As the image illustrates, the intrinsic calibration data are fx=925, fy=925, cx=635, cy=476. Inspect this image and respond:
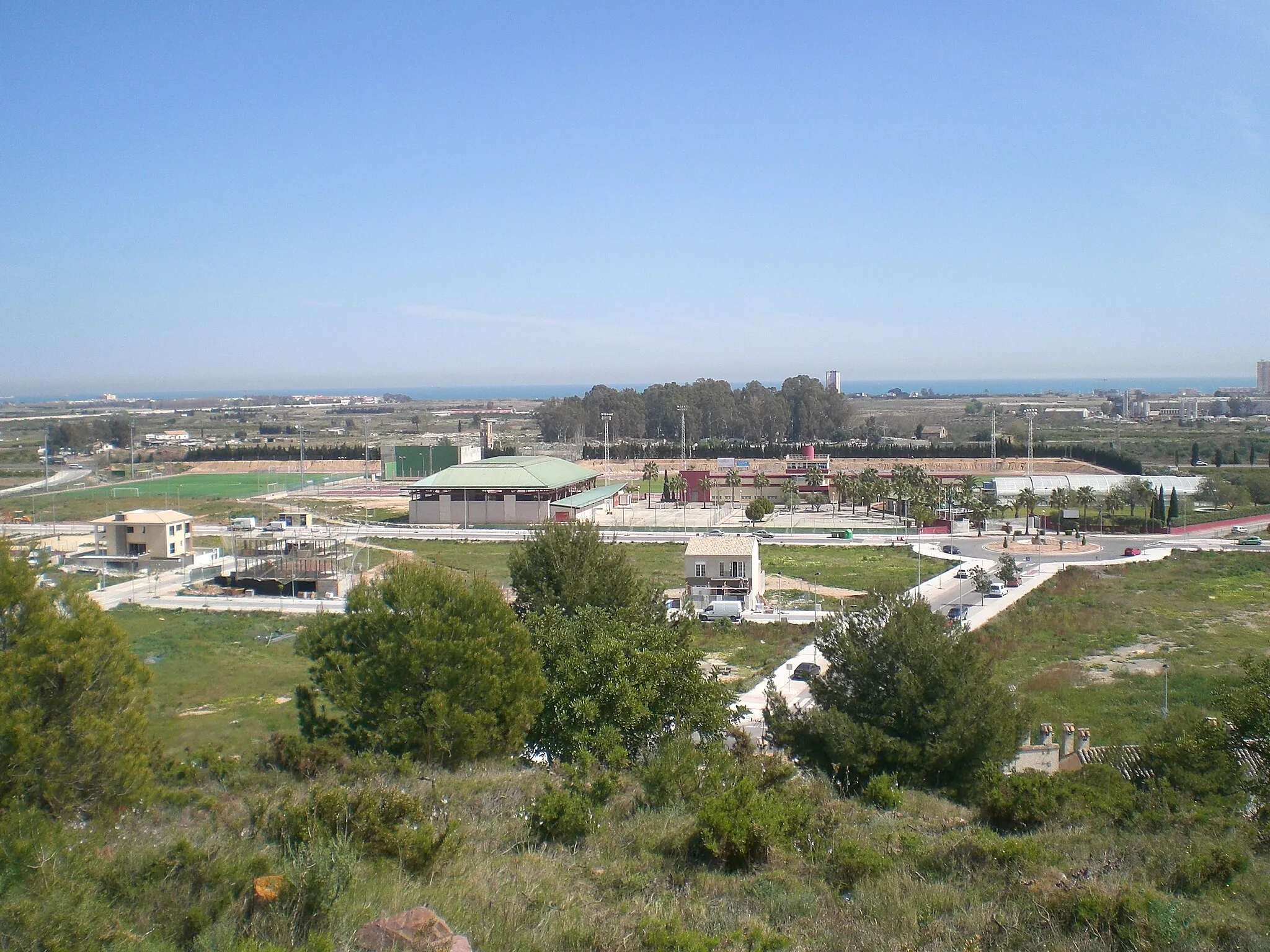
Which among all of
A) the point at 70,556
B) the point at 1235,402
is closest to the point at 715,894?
the point at 70,556

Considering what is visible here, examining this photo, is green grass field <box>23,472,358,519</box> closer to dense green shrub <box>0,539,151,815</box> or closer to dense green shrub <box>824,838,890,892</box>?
dense green shrub <box>0,539,151,815</box>

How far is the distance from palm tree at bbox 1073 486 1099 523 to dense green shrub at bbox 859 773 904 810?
43760 millimetres

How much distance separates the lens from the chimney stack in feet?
46.3

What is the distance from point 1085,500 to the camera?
50.4m

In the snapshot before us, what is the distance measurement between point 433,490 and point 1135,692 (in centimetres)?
3971

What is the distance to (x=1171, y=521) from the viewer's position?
46.9 metres

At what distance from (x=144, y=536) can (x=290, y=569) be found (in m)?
8.04

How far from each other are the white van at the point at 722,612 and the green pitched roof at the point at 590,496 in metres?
22.4

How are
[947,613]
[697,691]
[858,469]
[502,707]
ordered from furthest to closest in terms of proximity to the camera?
1. [858,469]
2. [947,613]
3. [697,691]
4. [502,707]

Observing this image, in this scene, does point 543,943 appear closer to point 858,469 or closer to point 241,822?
point 241,822

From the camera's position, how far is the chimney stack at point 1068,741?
14125 millimetres

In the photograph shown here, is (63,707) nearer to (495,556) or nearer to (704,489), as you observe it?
(495,556)

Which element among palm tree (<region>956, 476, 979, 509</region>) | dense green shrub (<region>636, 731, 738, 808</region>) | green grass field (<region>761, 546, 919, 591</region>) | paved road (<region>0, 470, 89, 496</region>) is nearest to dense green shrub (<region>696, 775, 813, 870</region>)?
dense green shrub (<region>636, 731, 738, 808</region>)

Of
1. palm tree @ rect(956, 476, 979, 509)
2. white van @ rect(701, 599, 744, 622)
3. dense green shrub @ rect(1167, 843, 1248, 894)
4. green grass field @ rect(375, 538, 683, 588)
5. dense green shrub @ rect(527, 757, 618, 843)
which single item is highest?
dense green shrub @ rect(1167, 843, 1248, 894)
